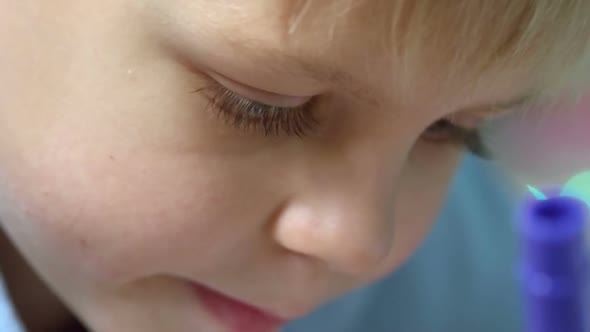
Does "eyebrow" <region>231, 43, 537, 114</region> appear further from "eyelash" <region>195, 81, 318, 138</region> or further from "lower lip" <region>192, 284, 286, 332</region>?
"lower lip" <region>192, 284, 286, 332</region>

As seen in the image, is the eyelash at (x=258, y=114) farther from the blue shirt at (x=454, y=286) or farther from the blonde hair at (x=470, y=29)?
the blue shirt at (x=454, y=286)

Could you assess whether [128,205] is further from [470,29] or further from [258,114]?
[470,29]

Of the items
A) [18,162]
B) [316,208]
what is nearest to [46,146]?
[18,162]

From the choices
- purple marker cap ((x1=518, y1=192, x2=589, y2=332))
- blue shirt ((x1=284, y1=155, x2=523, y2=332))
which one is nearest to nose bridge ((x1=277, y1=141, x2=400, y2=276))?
purple marker cap ((x1=518, y1=192, x2=589, y2=332))

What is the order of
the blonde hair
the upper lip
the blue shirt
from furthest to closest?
the blue shirt → the upper lip → the blonde hair

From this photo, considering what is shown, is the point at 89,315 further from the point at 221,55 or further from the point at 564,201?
the point at 564,201

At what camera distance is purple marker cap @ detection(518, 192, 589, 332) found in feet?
1.72

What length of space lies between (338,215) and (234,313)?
0.12 m

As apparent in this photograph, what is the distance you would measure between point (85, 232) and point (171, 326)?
105 millimetres

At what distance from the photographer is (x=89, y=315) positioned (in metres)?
0.46

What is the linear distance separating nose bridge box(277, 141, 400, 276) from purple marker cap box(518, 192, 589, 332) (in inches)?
6.8

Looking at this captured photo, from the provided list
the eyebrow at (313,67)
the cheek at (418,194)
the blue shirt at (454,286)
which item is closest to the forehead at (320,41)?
the eyebrow at (313,67)

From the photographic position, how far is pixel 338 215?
0.40m

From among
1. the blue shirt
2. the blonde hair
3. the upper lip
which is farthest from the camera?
the blue shirt
